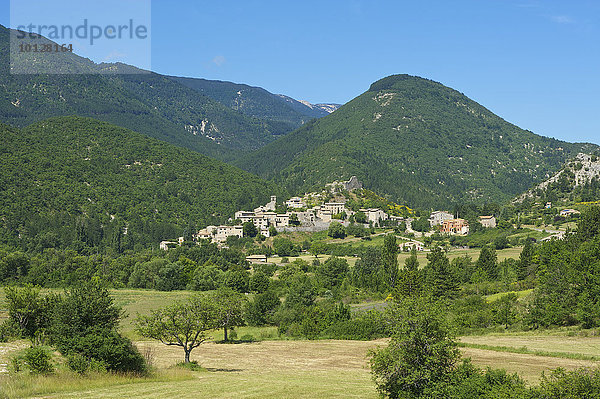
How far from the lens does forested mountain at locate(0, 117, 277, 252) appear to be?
424 feet

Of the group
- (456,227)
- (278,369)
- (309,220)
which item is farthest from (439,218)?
(278,369)

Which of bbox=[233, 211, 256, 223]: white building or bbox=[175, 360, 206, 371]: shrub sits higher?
bbox=[233, 211, 256, 223]: white building

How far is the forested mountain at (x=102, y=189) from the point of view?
129 metres

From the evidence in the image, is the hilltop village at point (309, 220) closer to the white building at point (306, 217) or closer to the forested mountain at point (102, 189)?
the white building at point (306, 217)

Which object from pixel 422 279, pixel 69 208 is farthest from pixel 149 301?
pixel 69 208

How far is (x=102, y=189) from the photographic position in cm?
15712

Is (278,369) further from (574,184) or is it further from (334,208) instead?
(574,184)

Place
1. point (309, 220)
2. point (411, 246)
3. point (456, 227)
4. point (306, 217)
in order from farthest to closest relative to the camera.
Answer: point (306, 217), point (309, 220), point (456, 227), point (411, 246)

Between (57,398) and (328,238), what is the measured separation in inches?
4303

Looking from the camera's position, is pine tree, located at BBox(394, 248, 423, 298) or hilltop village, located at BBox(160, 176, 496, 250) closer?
pine tree, located at BBox(394, 248, 423, 298)

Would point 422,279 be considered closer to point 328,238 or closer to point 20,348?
point 20,348

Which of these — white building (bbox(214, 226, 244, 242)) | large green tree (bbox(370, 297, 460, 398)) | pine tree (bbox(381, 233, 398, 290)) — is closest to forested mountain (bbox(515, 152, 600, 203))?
pine tree (bbox(381, 233, 398, 290))

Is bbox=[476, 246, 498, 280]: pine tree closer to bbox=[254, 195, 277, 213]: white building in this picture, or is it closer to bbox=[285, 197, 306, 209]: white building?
bbox=[285, 197, 306, 209]: white building

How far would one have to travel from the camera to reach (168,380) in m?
28.9
